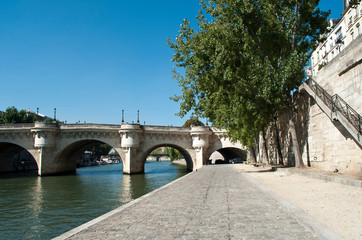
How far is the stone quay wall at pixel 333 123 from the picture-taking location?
12.3m

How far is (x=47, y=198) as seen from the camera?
18.5 meters

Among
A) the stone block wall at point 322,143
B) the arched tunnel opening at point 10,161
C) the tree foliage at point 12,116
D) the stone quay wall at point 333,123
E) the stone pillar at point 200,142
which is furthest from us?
the tree foliage at point 12,116

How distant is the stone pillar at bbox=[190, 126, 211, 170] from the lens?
125 feet

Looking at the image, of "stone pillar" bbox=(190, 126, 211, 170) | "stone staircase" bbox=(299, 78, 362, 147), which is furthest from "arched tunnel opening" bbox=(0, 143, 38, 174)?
"stone staircase" bbox=(299, 78, 362, 147)

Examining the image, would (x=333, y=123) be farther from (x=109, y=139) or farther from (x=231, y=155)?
(x=231, y=155)

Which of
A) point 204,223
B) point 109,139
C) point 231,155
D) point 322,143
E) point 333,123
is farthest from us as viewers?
point 231,155

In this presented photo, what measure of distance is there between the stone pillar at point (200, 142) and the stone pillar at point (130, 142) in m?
7.98

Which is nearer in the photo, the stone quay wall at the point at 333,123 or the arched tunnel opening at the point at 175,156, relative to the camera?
the stone quay wall at the point at 333,123

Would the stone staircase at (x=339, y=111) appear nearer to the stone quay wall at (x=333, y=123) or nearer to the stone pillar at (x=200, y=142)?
the stone quay wall at (x=333, y=123)

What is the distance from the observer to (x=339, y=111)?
41.4 ft

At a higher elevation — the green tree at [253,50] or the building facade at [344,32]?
the building facade at [344,32]

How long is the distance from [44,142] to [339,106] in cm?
3534

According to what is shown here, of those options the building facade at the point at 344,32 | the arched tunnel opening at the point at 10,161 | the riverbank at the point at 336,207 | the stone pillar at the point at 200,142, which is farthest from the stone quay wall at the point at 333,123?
the arched tunnel opening at the point at 10,161

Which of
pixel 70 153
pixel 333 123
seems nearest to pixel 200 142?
pixel 70 153
